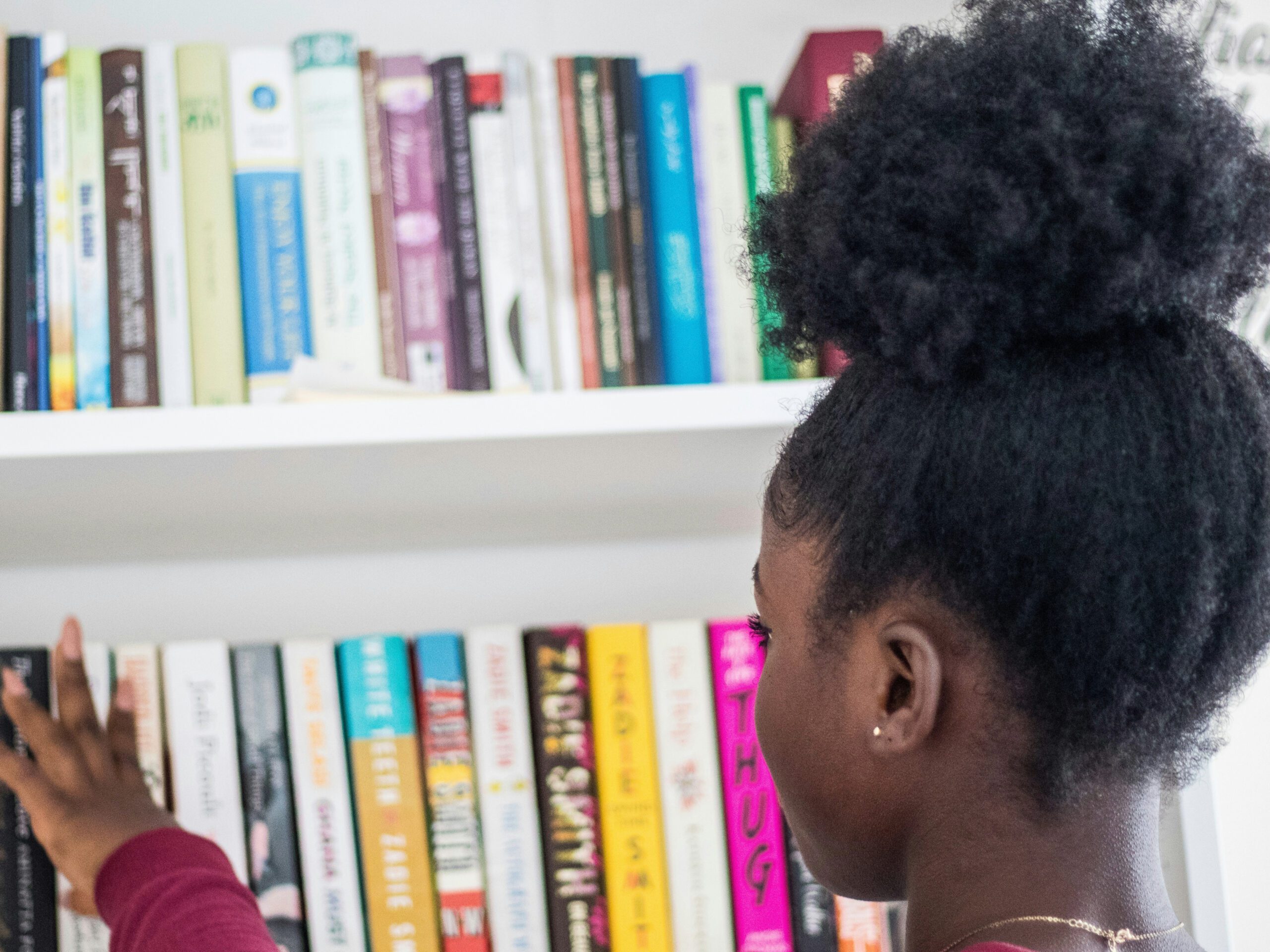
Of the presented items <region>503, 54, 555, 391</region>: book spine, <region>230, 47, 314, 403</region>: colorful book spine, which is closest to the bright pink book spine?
<region>503, 54, 555, 391</region>: book spine

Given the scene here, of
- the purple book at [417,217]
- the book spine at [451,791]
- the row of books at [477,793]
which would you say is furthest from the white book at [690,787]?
the purple book at [417,217]

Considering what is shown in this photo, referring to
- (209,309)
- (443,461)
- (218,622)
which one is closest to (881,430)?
(443,461)

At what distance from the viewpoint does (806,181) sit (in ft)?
1.96

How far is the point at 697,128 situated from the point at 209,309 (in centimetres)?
34

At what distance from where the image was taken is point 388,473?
85 cm

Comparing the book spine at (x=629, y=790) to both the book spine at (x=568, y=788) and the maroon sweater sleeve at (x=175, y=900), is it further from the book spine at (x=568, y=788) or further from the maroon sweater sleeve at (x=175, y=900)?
the maroon sweater sleeve at (x=175, y=900)

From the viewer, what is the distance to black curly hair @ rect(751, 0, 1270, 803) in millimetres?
509

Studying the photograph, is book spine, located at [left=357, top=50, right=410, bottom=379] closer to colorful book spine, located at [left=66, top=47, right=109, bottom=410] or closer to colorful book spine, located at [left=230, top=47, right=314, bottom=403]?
colorful book spine, located at [left=230, top=47, right=314, bottom=403]

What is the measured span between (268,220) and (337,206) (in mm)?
44

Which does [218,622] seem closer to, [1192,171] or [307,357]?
[307,357]

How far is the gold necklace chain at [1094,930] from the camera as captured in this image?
1.77 ft

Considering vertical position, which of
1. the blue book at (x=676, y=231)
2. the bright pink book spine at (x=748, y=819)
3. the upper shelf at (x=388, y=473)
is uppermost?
the blue book at (x=676, y=231)

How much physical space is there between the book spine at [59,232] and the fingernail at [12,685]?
17 centimetres

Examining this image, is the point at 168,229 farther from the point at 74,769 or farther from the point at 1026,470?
the point at 1026,470
